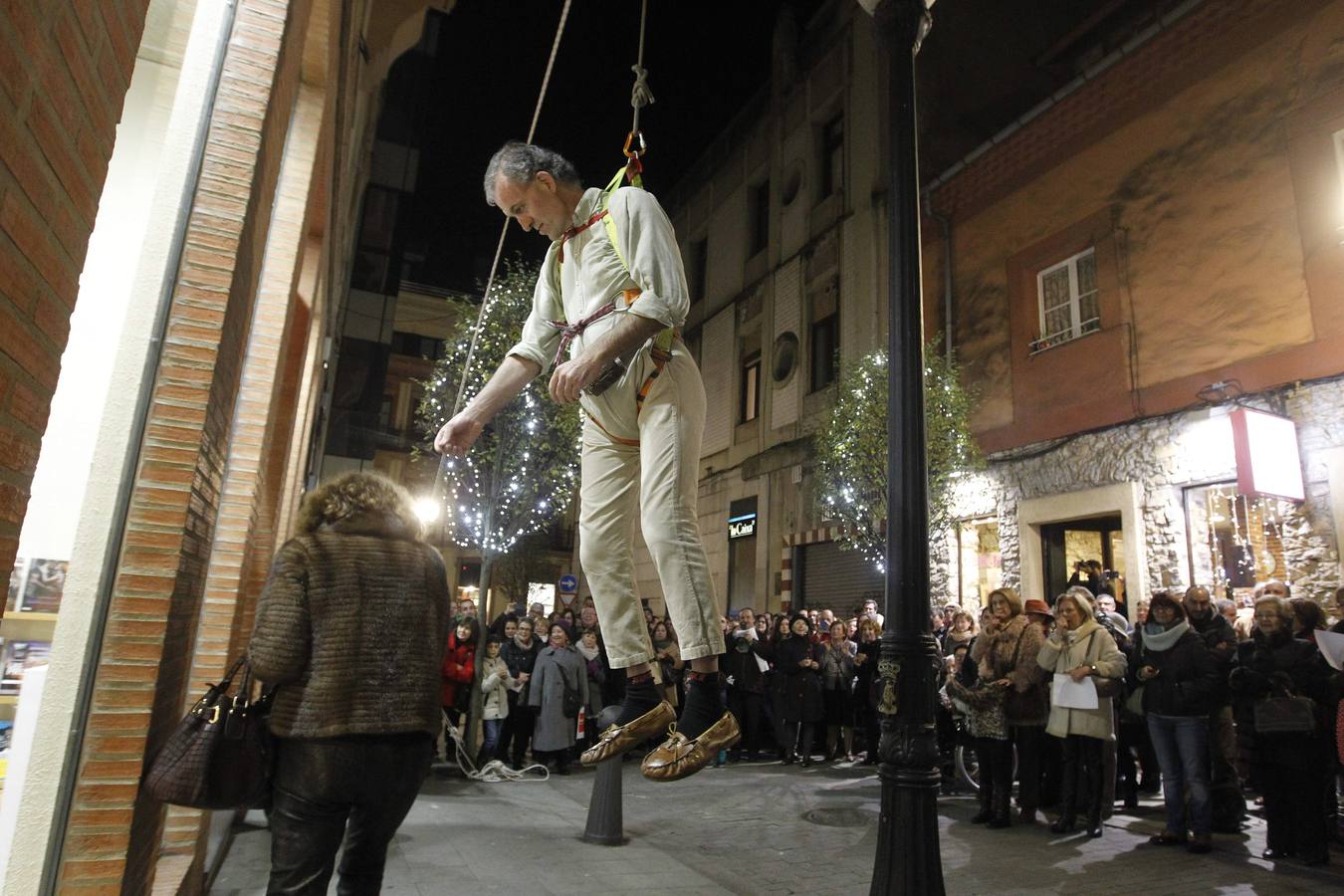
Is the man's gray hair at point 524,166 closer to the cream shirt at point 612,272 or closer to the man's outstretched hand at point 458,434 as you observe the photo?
the cream shirt at point 612,272

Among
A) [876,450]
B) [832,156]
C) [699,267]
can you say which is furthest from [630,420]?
[699,267]

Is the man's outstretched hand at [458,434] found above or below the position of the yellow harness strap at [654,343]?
below

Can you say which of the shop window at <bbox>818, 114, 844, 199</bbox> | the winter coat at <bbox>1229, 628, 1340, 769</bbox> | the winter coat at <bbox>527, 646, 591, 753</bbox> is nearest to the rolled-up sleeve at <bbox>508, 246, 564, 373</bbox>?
the winter coat at <bbox>1229, 628, 1340, 769</bbox>

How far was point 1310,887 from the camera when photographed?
5863mm

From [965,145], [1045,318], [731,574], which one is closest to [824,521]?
[731,574]

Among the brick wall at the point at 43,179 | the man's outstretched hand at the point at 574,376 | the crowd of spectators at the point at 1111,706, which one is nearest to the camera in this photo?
the brick wall at the point at 43,179

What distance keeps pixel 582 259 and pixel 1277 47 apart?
477 inches

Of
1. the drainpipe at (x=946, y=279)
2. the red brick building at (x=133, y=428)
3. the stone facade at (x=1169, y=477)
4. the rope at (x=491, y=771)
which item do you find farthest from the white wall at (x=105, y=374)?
the drainpipe at (x=946, y=279)

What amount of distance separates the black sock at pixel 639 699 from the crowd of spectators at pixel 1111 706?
2.00 m

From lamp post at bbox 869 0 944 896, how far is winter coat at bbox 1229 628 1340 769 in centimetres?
441

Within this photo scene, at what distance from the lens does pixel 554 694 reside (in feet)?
→ 34.4

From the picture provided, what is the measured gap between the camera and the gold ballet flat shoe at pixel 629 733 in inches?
110

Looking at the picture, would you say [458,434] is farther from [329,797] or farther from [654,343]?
[329,797]

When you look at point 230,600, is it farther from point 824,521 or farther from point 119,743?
point 824,521
